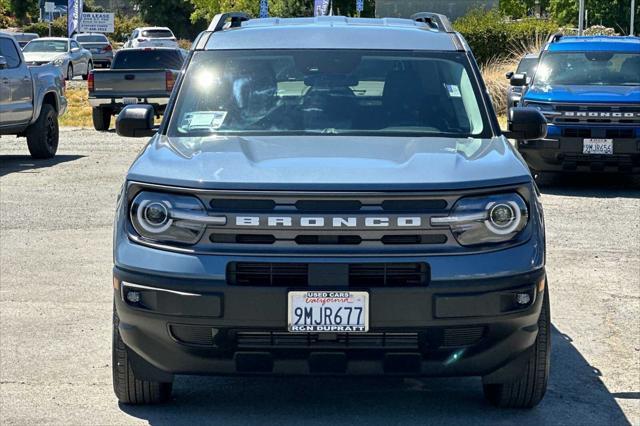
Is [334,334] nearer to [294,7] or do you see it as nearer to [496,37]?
[496,37]

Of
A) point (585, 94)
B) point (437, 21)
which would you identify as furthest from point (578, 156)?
point (437, 21)

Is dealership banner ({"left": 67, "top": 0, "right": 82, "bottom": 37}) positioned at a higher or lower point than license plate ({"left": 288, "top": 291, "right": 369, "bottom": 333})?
lower

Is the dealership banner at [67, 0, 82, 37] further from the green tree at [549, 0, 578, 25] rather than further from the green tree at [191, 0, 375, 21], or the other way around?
the green tree at [549, 0, 578, 25]

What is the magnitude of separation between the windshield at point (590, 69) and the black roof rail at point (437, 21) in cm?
806

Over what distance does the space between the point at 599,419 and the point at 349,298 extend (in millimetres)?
1481

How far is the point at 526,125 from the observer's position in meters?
6.86

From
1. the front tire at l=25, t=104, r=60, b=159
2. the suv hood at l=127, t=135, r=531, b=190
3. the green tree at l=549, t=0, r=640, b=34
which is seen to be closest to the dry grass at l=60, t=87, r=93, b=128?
the front tire at l=25, t=104, r=60, b=159

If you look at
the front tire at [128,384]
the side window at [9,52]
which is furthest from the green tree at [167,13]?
the front tire at [128,384]

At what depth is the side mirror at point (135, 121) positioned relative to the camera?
6.89 meters

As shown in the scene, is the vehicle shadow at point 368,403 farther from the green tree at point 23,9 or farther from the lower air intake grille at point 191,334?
the green tree at point 23,9

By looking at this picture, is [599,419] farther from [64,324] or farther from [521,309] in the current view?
[64,324]

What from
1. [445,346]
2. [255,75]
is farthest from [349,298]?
[255,75]

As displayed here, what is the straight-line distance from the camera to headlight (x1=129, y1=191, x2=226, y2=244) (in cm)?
528

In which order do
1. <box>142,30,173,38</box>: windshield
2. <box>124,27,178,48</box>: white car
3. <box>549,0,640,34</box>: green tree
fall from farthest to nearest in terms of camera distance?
<box>549,0,640,34</box>: green tree
<box>142,30,173,38</box>: windshield
<box>124,27,178,48</box>: white car
